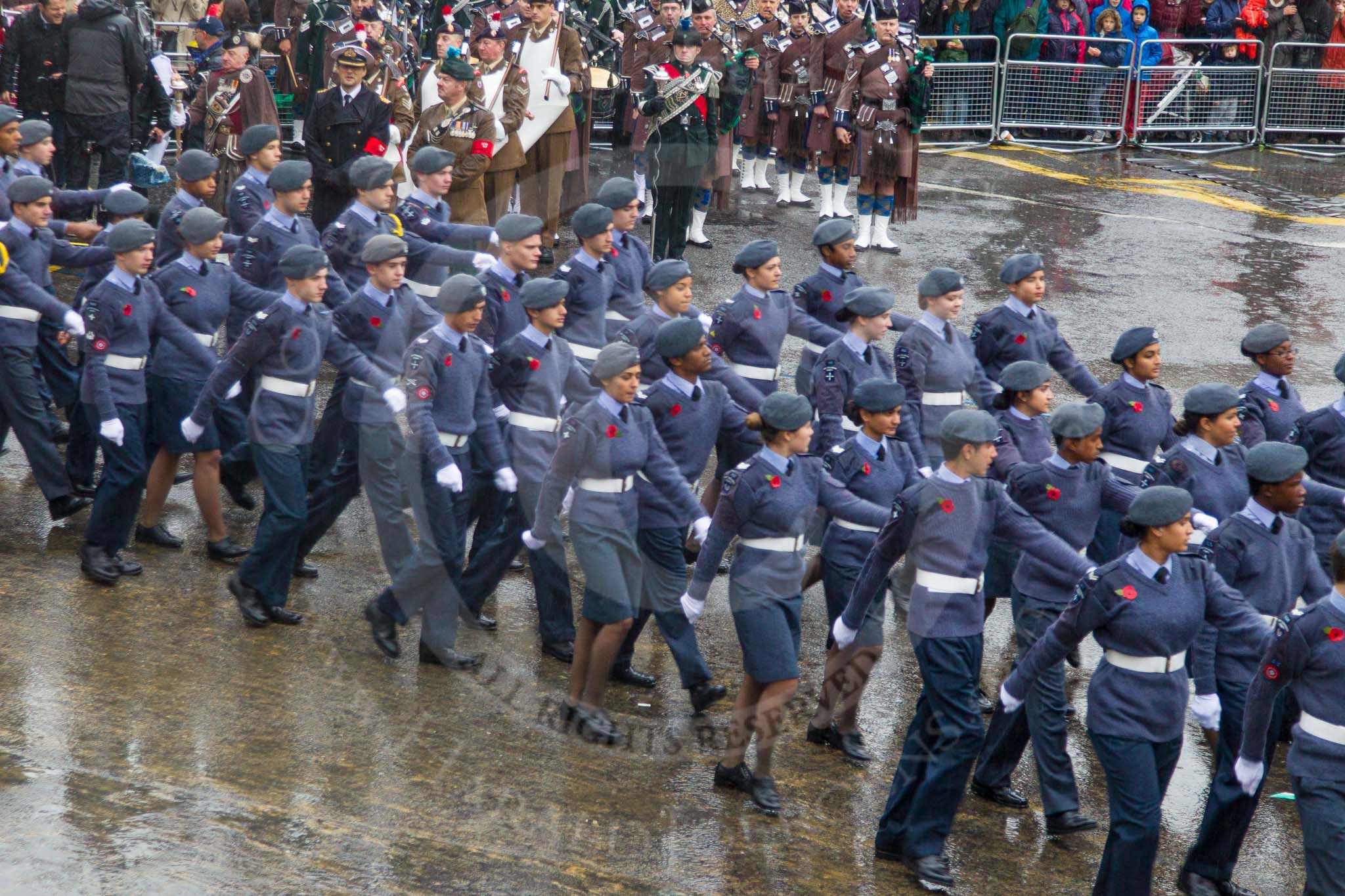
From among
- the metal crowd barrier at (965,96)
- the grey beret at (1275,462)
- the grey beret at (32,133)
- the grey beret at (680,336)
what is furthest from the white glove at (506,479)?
the metal crowd barrier at (965,96)

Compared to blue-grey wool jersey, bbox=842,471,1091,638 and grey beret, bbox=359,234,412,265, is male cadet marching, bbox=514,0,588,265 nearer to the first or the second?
grey beret, bbox=359,234,412,265

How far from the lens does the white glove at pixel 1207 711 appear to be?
578 cm

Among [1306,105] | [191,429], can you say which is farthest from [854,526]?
[1306,105]

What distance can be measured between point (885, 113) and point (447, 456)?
8046 millimetres

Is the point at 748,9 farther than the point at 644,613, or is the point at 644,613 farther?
the point at 748,9

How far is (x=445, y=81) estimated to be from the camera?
11016 mm

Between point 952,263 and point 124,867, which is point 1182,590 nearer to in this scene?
point 124,867

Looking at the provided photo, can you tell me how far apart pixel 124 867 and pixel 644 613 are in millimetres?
2391

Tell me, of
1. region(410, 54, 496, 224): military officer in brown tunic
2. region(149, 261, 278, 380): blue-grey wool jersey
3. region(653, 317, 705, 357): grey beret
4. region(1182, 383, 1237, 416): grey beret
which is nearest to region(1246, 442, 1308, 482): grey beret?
region(1182, 383, 1237, 416): grey beret

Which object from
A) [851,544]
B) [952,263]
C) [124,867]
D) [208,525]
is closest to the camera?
[124,867]

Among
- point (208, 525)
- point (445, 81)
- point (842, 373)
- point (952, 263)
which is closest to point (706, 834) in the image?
point (842, 373)

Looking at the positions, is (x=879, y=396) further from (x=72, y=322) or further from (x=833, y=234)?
(x=72, y=322)

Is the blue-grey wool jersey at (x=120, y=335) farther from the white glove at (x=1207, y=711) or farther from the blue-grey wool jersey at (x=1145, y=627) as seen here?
the white glove at (x=1207, y=711)

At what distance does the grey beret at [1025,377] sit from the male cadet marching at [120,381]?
12.8 feet
